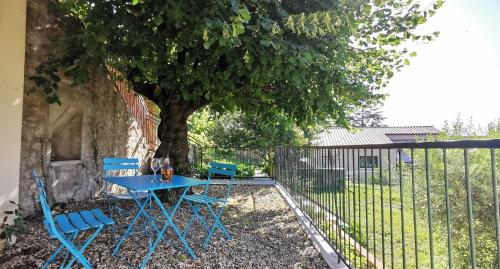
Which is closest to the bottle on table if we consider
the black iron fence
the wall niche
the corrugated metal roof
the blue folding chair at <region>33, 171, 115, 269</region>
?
the blue folding chair at <region>33, 171, 115, 269</region>

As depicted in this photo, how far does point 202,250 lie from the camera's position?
333 cm

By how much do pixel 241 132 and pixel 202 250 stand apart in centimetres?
1076

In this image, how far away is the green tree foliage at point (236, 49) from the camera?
3.06 metres

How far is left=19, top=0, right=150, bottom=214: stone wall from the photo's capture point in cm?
420

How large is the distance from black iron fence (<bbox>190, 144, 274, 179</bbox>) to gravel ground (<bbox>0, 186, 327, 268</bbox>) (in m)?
5.15

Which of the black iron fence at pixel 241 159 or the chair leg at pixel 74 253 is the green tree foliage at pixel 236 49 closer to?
the chair leg at pixel 74 253

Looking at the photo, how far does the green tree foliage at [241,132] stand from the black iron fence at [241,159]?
131cm

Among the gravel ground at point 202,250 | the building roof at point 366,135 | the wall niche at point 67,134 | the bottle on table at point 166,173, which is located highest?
the building roof at point 366,135

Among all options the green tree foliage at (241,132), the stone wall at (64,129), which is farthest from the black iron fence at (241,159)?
the stone wall at (64,129)

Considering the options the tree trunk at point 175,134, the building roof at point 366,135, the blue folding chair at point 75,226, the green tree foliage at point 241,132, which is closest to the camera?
the blue folding chair at point 75,226

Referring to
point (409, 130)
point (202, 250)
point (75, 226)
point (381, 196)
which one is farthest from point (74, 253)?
point (409, 130)

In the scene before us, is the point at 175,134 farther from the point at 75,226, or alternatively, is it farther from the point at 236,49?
the point at 75,226

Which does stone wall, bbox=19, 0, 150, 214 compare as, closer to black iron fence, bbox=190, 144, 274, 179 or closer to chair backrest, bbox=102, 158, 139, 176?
chair backrest, bbox=102, 158, 139, 176

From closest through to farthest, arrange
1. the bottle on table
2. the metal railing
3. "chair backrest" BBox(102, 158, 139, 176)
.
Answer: the metal railing, the bottle on table, "chair backrest" BBox(102, 158, 139, 176)
